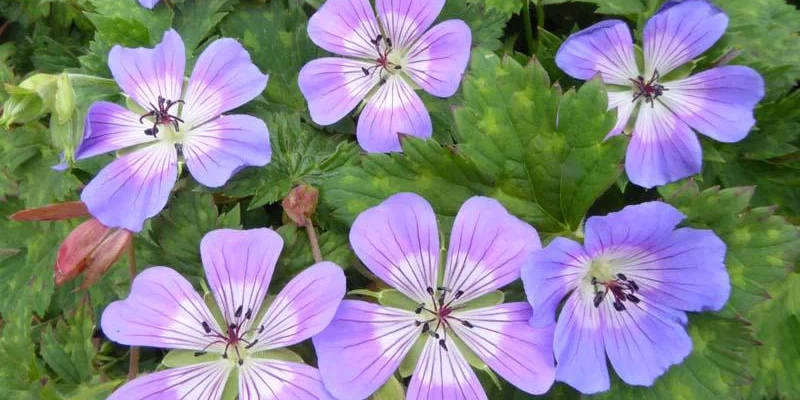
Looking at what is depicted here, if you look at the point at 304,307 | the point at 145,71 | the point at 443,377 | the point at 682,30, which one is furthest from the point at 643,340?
the point at 145,71

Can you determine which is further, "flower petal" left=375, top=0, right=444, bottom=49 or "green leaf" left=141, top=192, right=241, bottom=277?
"flower petal" left=375, top=0, right=444, bottom=49

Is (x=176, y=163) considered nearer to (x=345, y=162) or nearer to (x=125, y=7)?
(x=345, y=162)

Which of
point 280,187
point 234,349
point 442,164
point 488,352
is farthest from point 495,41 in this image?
point 234,349

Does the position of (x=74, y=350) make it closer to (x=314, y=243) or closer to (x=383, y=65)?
(x=314, y=243)

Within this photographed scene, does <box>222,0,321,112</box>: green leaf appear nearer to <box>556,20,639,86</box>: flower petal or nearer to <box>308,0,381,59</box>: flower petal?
<box>308,0,381,59</box>: flower petal

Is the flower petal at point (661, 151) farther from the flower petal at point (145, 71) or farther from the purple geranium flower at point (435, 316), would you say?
the flower petal at point (145, 71)

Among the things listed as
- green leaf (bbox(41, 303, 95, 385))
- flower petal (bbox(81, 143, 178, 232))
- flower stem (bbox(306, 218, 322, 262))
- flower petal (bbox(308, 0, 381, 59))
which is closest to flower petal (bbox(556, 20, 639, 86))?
flower petal (bbox(308, 0, 381, 59))
